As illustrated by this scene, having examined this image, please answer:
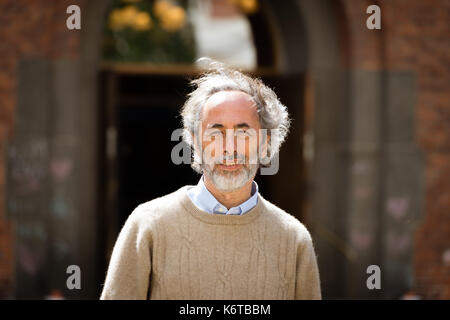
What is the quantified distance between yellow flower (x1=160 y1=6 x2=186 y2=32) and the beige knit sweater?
28.7 feet

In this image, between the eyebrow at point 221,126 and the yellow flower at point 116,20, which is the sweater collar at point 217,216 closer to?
the eyebrow at point 221,126

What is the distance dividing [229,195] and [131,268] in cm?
39

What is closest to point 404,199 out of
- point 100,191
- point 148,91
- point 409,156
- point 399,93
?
point 409,156

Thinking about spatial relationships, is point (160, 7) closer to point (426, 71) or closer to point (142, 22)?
point (142, 22)

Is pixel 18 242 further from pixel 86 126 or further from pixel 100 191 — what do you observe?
pixel 86 126

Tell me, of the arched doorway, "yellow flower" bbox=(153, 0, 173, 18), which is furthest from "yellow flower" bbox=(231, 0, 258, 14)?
"yellow flower" bbox=(153, 0, 173, 18)

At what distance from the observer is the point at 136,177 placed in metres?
9.14

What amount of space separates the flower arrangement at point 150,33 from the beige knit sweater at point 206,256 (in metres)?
7.32

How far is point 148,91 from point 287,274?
7.28m

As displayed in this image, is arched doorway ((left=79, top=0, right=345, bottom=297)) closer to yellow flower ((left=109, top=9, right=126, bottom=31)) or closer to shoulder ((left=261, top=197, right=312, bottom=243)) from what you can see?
yellow flower ((left=109, top=9, right=126, bottom=31))

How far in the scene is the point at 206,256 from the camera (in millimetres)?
1836

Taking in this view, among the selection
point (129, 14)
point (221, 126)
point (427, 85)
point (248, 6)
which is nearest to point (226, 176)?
point (221, 126)

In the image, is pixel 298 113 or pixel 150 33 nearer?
pixel 298 113

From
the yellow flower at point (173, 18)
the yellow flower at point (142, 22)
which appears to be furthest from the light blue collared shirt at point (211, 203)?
the yellow flower at point (173, 18)
